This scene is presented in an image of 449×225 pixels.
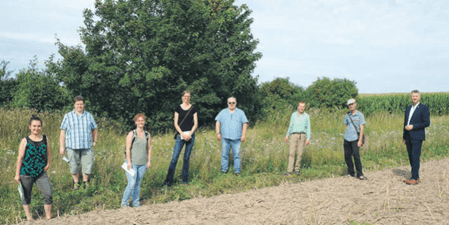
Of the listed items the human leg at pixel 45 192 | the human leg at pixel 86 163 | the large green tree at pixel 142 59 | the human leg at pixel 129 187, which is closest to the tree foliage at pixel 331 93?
the large green tree at pixel 142 59

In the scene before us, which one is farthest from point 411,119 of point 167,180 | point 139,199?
point 139,199

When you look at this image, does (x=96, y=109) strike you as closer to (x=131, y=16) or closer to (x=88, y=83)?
(x=88, y=83)

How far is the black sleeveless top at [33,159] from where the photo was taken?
537 cm

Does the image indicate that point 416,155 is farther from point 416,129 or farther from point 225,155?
point 225,155

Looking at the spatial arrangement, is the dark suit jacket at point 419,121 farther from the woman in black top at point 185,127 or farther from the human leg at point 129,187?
the human leg at point 129,187

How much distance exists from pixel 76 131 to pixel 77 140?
0.62ft

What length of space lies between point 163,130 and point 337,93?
1330 centimetres

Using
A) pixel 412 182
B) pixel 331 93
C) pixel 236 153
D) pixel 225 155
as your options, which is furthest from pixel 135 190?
pixel 331 93

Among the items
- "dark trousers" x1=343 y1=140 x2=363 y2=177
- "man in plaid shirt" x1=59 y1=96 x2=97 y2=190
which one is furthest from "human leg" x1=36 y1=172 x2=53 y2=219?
"dark trousers" x1=343 y1=140 x2=363 y2=177

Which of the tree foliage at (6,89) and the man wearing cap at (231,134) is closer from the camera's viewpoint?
the man wearing cap at (231,134)

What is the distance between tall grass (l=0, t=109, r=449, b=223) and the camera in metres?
6.39

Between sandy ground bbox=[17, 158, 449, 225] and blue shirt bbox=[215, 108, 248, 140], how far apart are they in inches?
74.9

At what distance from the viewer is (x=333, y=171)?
883cm

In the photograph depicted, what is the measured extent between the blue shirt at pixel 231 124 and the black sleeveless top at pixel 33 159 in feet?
13.2
